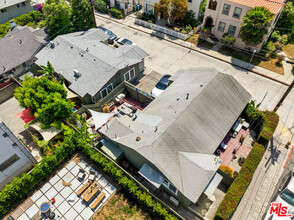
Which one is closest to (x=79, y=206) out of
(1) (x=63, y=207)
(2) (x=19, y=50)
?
(1) (x=63, y=207)

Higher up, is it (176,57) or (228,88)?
(228,88)

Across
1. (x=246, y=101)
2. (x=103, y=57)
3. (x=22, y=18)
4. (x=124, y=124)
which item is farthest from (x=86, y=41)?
(x=246, y=101)

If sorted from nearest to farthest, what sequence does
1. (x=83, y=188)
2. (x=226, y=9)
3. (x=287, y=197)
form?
(x=287, y=197), (x=83, y=188), (x=226, y=9)

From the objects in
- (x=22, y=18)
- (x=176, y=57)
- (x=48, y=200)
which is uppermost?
(x=22, y=18)

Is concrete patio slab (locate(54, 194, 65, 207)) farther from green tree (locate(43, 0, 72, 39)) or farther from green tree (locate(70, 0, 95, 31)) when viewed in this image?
green tree (locate(70, 0, 95, 31))

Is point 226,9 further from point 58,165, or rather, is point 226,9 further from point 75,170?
point 58,165

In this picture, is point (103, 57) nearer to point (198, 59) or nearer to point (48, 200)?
point (198, 59)

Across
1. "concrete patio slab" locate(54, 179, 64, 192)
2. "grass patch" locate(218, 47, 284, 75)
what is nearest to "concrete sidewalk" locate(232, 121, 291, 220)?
"grass patch" locate(218, 47, 284, 75)
